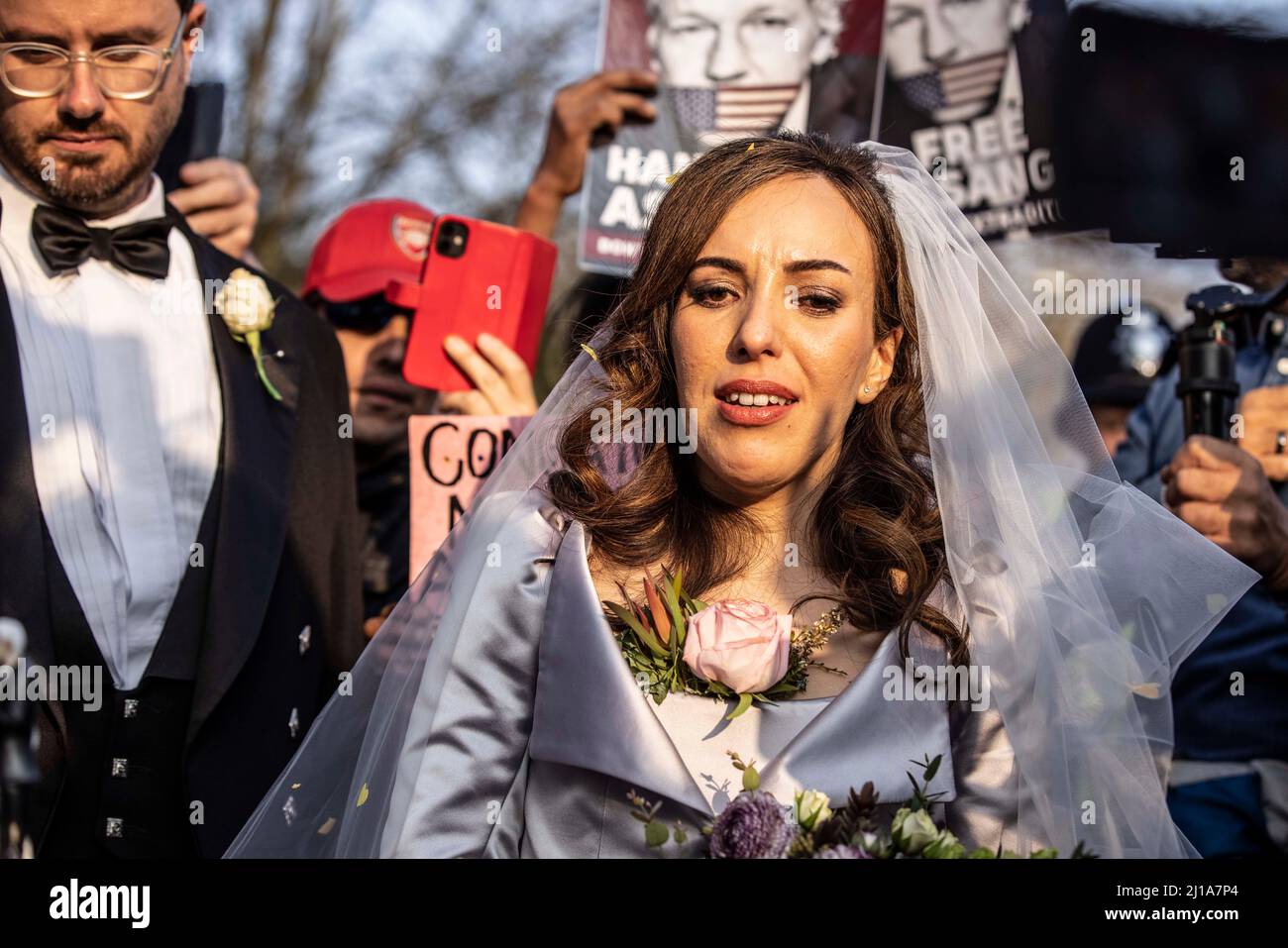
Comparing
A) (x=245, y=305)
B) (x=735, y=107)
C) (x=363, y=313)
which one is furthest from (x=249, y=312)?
(x=735, y=107)

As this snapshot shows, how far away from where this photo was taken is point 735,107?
439 cm

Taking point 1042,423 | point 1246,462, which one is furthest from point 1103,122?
point 1042,423

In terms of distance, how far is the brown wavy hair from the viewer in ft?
8.69

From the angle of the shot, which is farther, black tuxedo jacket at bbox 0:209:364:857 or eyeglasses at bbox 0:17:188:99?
eyeglasses at bbox 0:17:188:99

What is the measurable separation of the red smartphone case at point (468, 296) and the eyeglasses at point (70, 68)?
0.72 m

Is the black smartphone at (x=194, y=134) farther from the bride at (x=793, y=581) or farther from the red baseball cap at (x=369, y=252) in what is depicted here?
the bride at (x=793, y=581)

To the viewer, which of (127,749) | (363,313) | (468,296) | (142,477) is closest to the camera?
(127,749)

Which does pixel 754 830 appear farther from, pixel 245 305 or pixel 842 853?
pixel 245 305

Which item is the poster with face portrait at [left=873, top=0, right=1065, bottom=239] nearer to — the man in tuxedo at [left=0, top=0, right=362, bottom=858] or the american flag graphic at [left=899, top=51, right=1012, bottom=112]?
the american flag graphic at [left=899, top=51, right=1012, bottom=112]

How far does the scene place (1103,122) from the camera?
4.30 meters

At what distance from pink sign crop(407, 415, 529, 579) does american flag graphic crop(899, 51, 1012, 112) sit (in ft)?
5.87

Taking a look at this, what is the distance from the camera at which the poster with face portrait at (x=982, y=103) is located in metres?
4.29

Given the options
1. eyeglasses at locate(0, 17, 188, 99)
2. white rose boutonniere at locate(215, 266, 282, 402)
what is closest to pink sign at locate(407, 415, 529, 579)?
white rose boutonniere at locate(215, 266, 282, 402)

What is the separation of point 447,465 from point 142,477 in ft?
2.20
